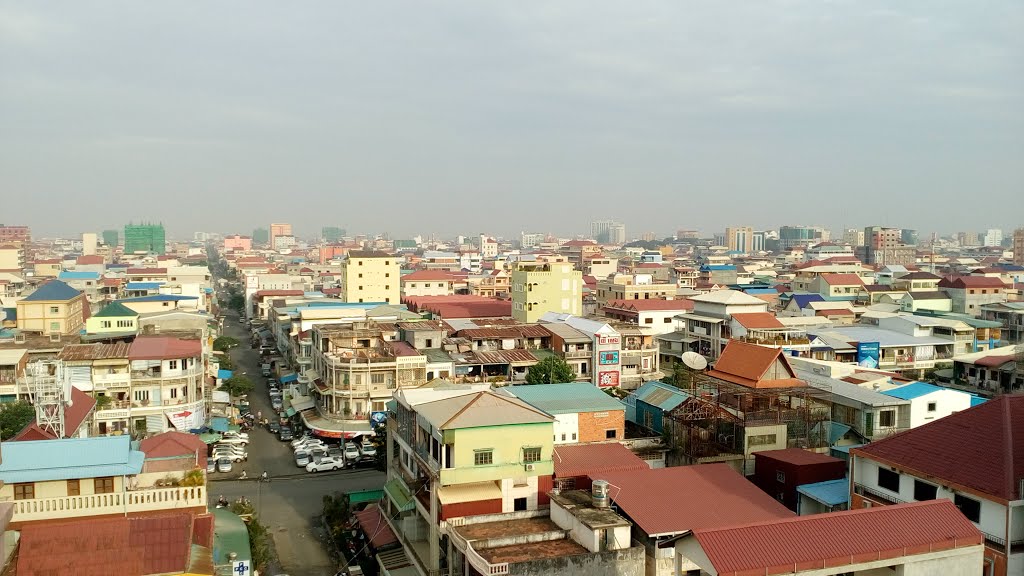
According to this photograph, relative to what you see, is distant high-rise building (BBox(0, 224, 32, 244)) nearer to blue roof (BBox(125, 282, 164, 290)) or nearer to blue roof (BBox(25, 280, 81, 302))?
blue roof (BBox(125, 282, 164, 290))

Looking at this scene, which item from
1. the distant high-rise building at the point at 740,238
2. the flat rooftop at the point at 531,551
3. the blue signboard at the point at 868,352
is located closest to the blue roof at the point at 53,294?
the flat rooftop at the point at 531,551

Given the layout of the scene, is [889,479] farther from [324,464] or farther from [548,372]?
[324,464]

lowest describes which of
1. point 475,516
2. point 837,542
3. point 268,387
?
point 268,387

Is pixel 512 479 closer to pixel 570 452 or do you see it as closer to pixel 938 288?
pixel 570 452

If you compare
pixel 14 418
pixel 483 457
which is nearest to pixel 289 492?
pixel 14 418

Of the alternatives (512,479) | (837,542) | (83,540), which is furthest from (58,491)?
(837,542)

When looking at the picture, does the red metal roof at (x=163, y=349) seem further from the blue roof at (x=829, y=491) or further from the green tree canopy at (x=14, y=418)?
the blue roof at (x=829, y=491)

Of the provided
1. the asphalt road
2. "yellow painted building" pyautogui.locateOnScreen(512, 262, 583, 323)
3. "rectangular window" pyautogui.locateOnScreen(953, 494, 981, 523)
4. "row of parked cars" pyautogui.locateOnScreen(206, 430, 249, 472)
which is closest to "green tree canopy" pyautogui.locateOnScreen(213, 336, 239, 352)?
the asphalt road
